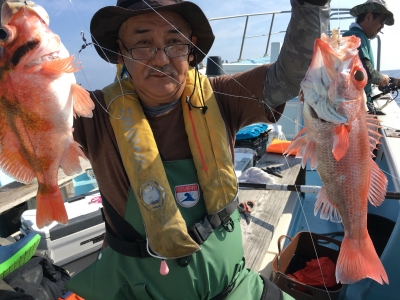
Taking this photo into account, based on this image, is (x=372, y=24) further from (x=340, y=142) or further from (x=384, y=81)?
(x=340, y=142)

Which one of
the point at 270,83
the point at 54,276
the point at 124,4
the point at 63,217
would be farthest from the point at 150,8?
the point at 54,276

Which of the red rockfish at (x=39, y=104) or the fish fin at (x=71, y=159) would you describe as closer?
the red rockfish at (x=39, y=104)

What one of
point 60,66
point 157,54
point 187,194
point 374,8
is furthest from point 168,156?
point 374,8

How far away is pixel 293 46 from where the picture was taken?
1.62m

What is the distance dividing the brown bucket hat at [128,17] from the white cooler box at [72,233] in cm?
236

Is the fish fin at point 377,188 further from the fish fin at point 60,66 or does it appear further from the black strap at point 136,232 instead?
the fish fin at point 60,66

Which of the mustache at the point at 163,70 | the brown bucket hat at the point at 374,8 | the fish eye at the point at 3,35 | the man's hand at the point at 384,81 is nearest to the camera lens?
the fish eye at the point at 3,35

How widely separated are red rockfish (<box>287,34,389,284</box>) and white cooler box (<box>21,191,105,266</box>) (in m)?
3.03

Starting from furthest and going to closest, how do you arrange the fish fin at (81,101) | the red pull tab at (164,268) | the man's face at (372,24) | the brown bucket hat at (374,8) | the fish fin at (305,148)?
the man's face at (372,24), the brown bucket hat at (374,8), the red pull tab at (164,268), the fish fin at (305,148), the fish fin at (81,101)

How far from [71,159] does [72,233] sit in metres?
2.70

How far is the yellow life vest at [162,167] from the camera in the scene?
5.56 feet

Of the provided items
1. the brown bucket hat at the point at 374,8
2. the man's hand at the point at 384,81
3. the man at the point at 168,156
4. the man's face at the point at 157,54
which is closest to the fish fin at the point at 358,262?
the man at the point at 168,156

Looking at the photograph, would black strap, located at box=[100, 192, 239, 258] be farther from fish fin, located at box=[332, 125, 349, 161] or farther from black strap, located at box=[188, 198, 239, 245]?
fish fin, located at box=[332, 125, 349, 161]

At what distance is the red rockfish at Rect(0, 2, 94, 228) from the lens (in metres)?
1.23
